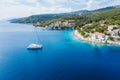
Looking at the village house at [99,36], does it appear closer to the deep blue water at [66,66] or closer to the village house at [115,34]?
the village house at [115,34]

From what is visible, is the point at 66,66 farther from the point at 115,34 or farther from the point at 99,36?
the point at 115,34

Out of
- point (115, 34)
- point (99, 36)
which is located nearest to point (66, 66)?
point (99, 36)

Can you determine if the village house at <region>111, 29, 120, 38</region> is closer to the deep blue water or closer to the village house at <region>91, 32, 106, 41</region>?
the village house at <region>91, 32, 106, 41</region>

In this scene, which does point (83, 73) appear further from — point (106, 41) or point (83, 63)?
point (106, 41)

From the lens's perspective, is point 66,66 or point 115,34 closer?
point 66,66

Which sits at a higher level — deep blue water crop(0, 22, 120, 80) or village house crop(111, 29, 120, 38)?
village house crop(111, 29, 120, 38)

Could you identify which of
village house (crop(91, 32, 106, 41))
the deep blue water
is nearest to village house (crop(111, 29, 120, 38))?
village house (crop(91, 32, 106, 41))

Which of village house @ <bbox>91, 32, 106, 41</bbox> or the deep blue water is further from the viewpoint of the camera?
village house @ <bbox>91, 32, 106, 41</bbox>

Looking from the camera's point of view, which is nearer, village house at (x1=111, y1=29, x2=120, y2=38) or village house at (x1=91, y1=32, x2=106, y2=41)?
village house at (x1=91, y1=32, x2=106, y2=41)

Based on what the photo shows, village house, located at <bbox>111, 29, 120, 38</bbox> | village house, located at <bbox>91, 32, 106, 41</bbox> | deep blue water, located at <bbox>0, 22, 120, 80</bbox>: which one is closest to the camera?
deep blue water, located at <bbox>0, 22, 120, 80</bbox>

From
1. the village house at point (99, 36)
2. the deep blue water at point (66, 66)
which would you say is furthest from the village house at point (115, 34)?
the deep blue water at point (66, 66)

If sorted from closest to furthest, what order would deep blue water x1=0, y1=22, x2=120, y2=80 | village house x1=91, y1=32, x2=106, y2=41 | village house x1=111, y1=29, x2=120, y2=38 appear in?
deep blue water x1=0, y1=22, x2=120, y2=80 < village house x1=91, y1=32, x2=106, y2=41 < village house x1=111, y1=29, x2=120, y2=38

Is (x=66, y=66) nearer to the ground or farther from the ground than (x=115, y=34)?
nearer to the ground
